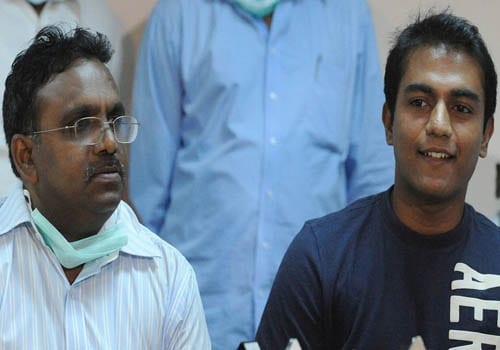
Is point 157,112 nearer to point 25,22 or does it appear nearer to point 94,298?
point 25,22

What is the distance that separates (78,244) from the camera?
195 centimetres

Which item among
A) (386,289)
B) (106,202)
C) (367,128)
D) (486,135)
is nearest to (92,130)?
(106,202)

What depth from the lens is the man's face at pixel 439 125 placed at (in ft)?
6.04

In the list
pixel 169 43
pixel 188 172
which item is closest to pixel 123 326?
pixel 188 172

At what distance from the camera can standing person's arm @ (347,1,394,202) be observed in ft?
9.07

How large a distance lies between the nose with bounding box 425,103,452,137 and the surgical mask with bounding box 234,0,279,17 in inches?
38.3

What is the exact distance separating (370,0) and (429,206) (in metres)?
1.39

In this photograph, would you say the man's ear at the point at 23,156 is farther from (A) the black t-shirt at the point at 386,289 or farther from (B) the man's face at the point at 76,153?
(A) the black t-shirt at the point at 386,289

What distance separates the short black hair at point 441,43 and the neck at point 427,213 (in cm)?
17

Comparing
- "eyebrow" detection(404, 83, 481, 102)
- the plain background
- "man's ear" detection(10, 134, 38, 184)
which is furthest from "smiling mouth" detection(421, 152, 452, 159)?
the plain background

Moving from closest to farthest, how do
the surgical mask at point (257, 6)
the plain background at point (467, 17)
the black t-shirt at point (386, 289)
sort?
1. the black t-shirt at point (386, 289)
2. the surgical mask at point (257, 6)
3. the plain background at point (467, 17)

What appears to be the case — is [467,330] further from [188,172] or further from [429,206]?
[188,172]

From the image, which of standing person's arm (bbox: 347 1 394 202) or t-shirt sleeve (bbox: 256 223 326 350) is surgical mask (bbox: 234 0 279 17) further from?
t-shirt sleeve (bbox: 256 223 326 350)

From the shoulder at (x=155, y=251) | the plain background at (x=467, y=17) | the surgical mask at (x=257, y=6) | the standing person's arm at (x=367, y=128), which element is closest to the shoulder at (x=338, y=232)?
the shoulder at (x=155, y=251)
